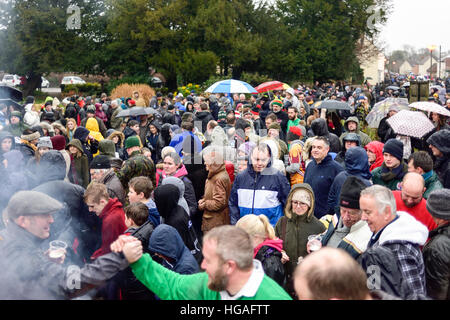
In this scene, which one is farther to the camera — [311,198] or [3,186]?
[3,186]

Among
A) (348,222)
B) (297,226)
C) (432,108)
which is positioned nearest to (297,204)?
(297,226)

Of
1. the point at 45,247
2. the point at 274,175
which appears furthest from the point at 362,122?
the point at 45,247

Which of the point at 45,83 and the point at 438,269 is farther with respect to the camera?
the point at 45,83

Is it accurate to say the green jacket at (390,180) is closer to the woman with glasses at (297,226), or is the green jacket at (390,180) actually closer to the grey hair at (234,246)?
the woman with glasses at (297,226)

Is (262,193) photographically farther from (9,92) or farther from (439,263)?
(9,92)

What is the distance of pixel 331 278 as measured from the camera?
6.33ft

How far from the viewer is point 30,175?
218 inches

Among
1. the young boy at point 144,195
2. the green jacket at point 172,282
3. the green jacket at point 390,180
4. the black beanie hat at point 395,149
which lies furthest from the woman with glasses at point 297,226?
the green jacket at point 172,282

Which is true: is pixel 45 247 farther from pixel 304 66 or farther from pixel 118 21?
pixel 304 66

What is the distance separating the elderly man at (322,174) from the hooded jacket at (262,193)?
24.0 inches

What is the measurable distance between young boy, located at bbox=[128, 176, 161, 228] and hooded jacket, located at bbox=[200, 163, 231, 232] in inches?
40.2

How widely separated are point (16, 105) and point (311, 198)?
8184 millimetres

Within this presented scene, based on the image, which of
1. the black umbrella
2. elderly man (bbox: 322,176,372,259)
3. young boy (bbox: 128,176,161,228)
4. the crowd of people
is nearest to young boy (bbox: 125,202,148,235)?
the crowd of people

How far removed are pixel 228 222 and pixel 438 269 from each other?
272cm
